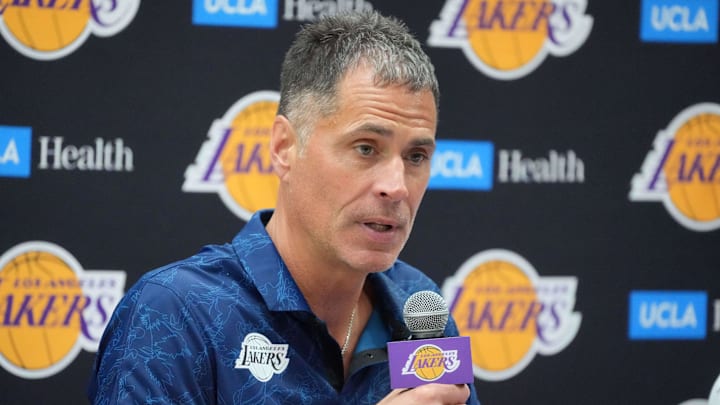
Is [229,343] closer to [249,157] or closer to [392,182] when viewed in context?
[392,182]

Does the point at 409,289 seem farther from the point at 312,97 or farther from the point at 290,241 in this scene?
the point at 312,97

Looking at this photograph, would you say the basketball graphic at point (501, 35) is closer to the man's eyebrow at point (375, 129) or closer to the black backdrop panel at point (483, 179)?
the black backdrop panel at point (483, 179)

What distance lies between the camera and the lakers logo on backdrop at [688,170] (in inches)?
128

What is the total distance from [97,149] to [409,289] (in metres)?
1.23

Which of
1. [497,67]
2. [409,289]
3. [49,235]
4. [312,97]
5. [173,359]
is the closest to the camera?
[173,359]

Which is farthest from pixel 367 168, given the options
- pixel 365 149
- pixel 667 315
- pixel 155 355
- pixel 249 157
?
pixel 667 315

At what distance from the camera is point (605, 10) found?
320cm

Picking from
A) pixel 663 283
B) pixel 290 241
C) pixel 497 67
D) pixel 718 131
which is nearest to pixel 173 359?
pixel 290 241

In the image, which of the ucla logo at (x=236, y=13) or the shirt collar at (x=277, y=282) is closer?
the shirt collar at (x=277, y=282)

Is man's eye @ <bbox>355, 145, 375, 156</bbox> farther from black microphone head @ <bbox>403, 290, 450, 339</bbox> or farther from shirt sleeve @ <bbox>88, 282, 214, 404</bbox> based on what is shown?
shirt sleeve @ <bbox>88, 282, 214, 404</bbox>

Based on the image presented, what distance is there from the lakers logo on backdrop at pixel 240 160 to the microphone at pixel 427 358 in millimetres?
1421

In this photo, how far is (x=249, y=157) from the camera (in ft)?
9.62

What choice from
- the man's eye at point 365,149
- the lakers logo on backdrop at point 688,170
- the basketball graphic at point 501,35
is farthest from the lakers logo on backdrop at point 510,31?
the man's eye at point 365,149

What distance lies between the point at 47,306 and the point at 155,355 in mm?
1369
